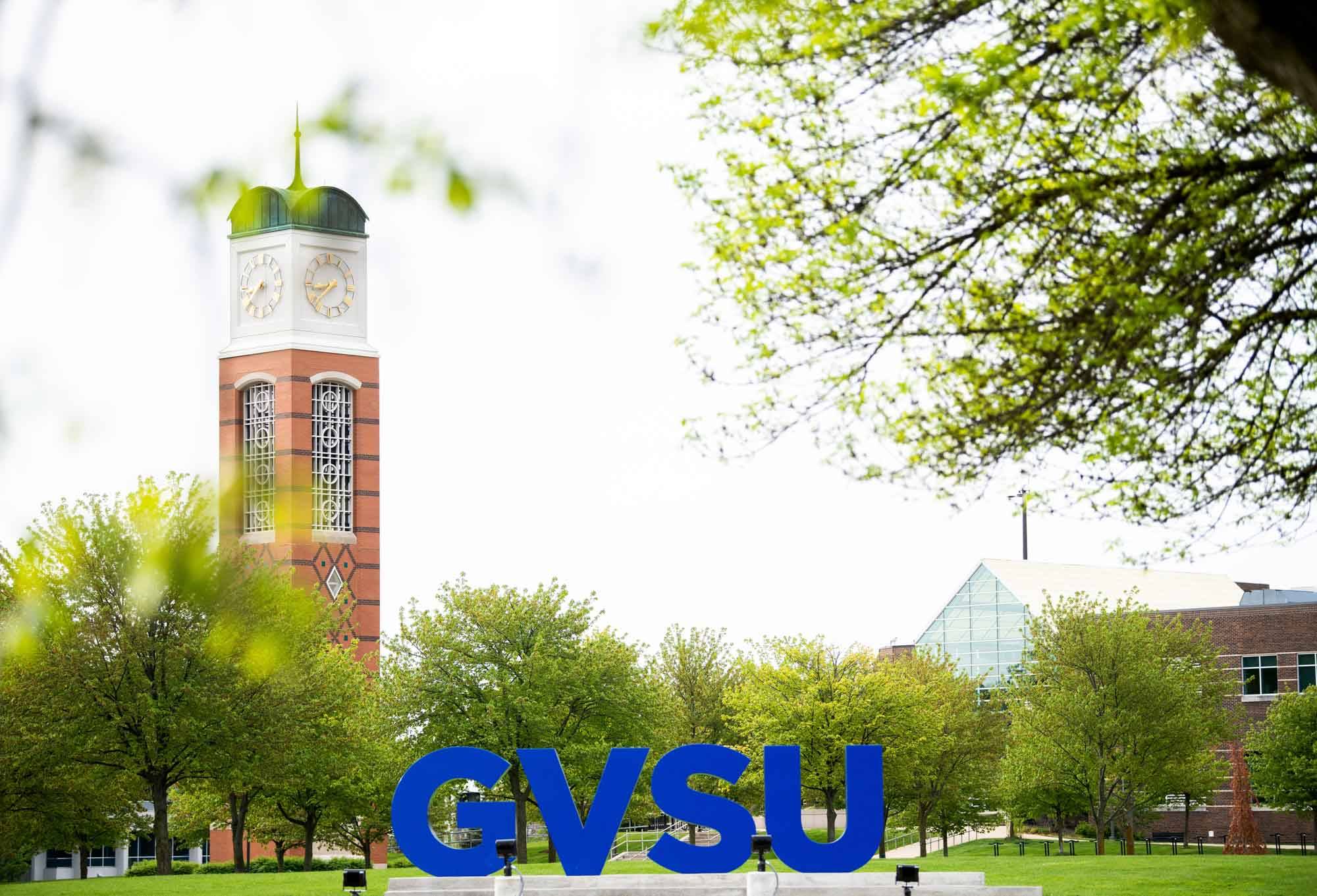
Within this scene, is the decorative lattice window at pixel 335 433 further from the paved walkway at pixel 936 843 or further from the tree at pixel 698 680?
the paved walkway at pixel 936 843

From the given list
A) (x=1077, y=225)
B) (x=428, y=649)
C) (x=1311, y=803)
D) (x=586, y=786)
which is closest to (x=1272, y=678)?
(x=1311, y=803)

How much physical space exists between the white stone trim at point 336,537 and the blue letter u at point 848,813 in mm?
43972

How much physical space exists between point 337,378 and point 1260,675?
40360 millimetres

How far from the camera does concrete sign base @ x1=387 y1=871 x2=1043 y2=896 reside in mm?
23547

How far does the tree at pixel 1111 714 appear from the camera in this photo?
40.2 metres

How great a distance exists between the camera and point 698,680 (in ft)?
185

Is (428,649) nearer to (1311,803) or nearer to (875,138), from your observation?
(1311,803)

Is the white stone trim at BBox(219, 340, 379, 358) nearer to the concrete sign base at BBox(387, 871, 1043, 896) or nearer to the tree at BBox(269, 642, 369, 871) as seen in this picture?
the tree at BBox(269, 642, 369, 871)

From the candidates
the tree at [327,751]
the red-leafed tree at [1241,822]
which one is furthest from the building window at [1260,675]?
the tree at [327,751]

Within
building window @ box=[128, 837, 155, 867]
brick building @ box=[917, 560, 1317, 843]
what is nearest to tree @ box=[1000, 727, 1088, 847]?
brick building @ box=[917, 560, 1317, 843]

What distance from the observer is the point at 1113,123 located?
410 inches

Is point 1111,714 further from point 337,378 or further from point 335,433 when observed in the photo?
point 337,378

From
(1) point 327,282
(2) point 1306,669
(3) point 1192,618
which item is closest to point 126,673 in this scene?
(1) point 327,282

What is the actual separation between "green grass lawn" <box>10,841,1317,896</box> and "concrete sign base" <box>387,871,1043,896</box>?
2.39 meters
